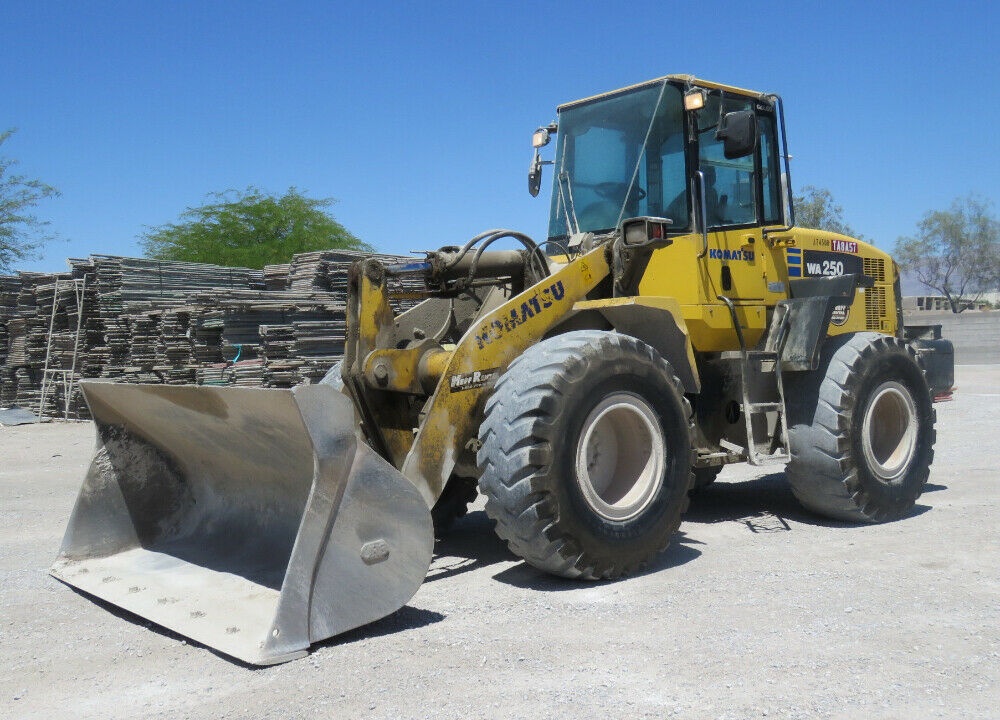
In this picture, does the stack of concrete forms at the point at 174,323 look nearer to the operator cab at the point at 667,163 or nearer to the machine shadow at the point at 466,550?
the operator cab at the point at 667,163

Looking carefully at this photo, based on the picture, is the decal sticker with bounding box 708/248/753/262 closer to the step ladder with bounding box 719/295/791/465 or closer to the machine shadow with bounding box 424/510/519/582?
the step ladder with bounding box 719/295/791/465

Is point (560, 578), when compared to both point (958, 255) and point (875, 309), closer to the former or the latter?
point (875, 309)

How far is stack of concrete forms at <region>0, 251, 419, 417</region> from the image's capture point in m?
15.9

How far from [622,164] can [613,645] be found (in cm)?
398

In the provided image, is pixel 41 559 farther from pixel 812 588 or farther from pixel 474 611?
pixel 812 588

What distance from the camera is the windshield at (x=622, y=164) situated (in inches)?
276

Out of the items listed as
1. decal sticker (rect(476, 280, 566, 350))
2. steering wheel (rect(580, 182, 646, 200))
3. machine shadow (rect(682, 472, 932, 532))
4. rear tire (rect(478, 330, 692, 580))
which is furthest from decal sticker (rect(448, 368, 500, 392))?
machine shadow (rect(682, 472, 932, 532))

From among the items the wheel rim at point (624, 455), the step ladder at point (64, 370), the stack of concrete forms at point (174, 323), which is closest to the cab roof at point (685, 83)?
the wheel rim at point (624, 455)

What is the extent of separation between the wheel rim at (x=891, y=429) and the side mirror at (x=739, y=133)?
212 cm

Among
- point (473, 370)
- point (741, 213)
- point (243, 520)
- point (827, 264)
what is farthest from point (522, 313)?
point (827, 264)

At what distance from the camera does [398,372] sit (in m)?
5.83

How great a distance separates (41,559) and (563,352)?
3.85 m

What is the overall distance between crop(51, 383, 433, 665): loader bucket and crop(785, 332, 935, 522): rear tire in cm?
336

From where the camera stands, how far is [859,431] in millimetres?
6910
